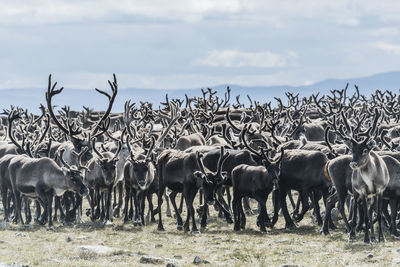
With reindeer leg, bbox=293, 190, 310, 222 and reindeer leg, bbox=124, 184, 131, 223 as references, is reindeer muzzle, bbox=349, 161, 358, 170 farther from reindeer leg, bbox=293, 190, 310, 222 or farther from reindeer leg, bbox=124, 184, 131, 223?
reindeer leg, bbox=124, 184, 131, 223

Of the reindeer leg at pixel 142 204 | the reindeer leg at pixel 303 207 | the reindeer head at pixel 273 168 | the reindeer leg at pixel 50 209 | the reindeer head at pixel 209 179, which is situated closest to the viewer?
the reindeer head at pixel 273 168

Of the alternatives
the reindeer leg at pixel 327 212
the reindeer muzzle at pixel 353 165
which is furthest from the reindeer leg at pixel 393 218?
the reindeer muzzle at pixel 353 165

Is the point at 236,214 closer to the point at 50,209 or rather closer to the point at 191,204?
the point at 191,204

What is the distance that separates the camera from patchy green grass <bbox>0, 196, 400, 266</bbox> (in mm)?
13180

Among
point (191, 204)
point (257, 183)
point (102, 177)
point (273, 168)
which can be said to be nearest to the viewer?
point (273, 168)

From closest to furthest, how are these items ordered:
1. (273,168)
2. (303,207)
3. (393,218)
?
(393,218) < (273,168) < (303,207)

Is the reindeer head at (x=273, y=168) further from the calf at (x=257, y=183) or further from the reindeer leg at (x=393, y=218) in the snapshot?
the reindeer leg at (x=393, y=218)

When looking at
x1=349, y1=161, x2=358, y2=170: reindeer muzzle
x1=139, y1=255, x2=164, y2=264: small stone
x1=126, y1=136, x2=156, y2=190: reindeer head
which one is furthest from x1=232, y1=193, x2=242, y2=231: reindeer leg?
x1=139, y1=255, x2=164, y2=264: small stone

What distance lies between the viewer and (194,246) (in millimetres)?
15195

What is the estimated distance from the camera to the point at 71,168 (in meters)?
18.1

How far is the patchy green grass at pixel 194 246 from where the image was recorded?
13.2 metres

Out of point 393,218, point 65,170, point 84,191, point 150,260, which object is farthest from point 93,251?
point 393,218

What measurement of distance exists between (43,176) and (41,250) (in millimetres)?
4337

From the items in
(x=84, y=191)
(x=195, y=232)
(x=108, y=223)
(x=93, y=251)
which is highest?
(x=84, y=191)
